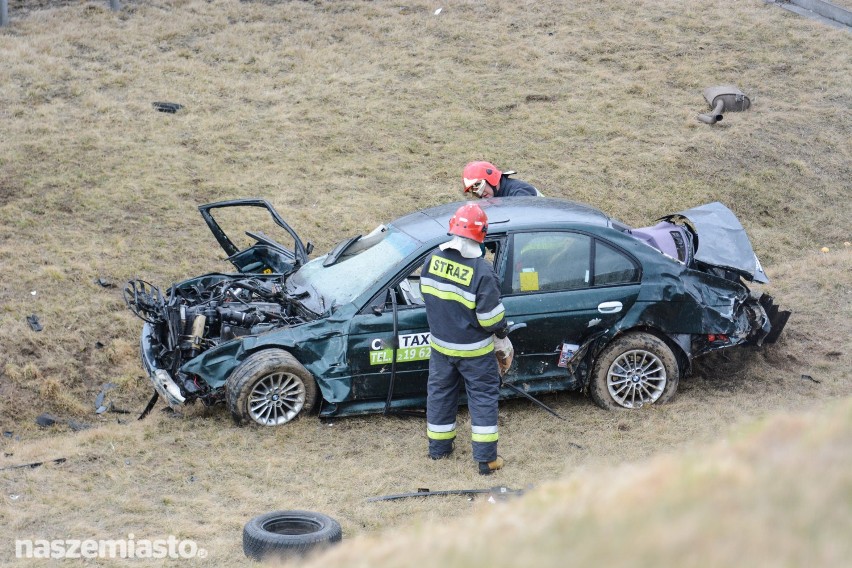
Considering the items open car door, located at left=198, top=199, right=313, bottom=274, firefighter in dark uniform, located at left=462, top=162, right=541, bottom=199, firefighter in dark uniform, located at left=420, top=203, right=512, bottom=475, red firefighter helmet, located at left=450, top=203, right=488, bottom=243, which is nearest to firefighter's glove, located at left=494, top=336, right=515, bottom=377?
firefighter in dark uniform, located at left=420, top=203, right=512, bottom=475

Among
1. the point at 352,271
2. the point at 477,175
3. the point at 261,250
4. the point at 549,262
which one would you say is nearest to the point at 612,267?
the point at 549,262

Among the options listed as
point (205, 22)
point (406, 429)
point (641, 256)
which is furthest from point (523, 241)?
point (205, 22)

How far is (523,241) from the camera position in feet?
24.5

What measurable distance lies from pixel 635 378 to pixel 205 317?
3331 millimetres

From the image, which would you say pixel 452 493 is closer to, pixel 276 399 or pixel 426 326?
pixel 426 326

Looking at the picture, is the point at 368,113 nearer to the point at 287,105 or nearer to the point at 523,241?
the point at 287,105

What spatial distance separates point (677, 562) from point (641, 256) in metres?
5.03

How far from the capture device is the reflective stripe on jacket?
6.50 m

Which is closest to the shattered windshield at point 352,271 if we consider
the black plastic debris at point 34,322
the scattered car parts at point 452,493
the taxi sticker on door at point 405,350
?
the taxi sticker on door at point 405,350

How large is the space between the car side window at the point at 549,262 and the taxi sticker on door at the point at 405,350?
2.50 ft

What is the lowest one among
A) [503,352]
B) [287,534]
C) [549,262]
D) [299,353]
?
[287,534]

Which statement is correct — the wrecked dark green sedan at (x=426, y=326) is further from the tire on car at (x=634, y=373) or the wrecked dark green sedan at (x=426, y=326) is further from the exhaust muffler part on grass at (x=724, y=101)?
the exhaust muffler part on grass at (x=724, y=101)

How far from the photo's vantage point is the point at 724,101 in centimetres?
1529

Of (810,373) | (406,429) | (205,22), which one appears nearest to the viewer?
(406,429)
